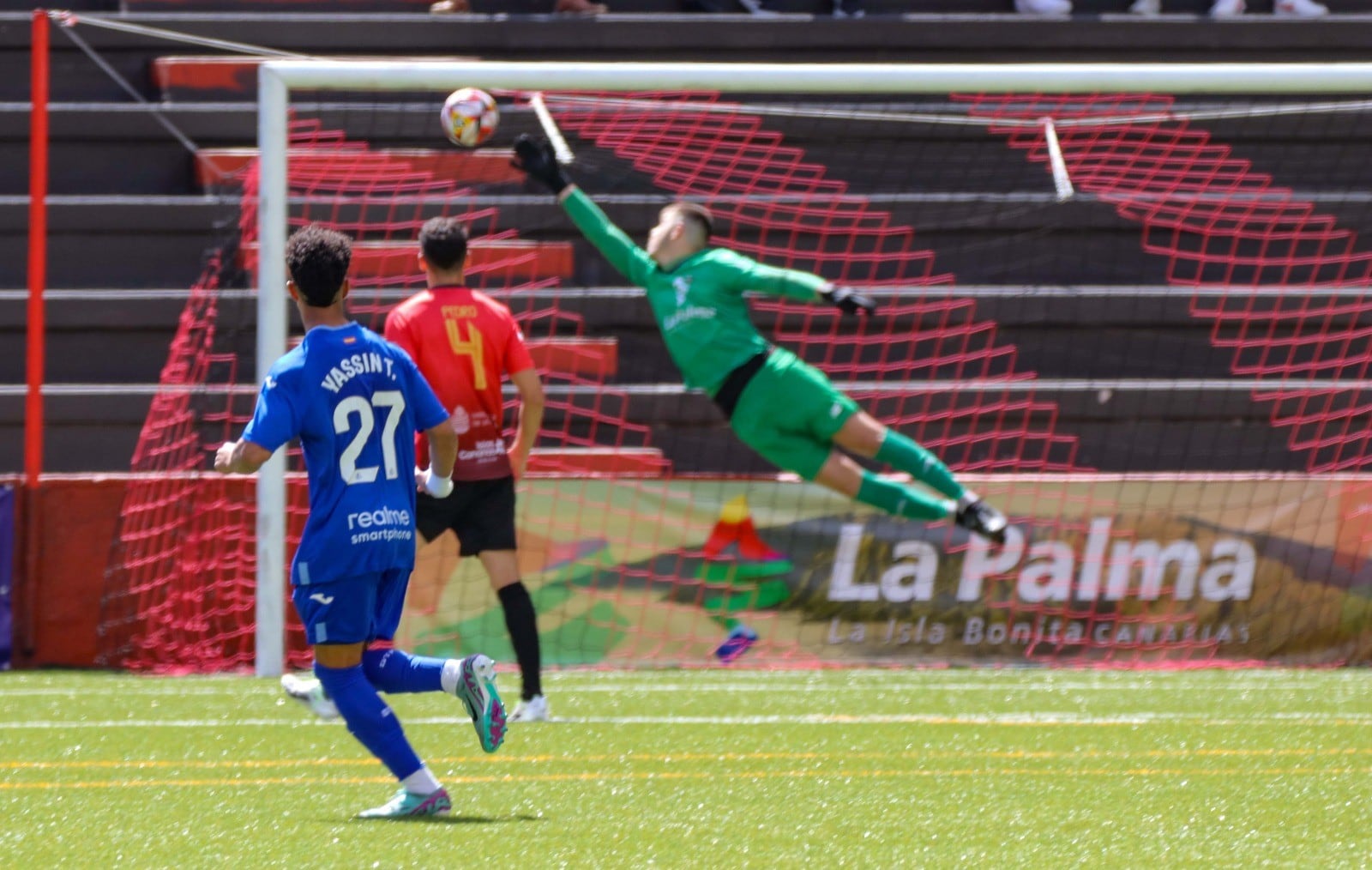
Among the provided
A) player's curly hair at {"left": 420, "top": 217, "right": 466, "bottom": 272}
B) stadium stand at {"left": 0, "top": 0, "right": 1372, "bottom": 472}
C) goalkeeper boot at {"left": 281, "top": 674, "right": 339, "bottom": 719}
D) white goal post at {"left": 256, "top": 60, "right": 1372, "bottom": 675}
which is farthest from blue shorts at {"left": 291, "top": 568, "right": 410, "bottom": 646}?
stadium stand at {"left": 0, "top": 0, "right": 1372, "bottom": 472}

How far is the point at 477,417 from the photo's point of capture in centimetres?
601

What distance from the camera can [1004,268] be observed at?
11039 mm

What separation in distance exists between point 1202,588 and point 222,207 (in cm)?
560

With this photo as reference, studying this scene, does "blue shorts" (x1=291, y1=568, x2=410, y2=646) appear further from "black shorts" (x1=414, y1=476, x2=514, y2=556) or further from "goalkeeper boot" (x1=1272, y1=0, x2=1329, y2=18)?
"goalkeeper boot" (x1=1272, y1=0, x2=1329, y2=18)

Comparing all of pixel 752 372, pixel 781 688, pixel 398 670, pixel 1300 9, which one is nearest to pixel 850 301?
pixel 752 372

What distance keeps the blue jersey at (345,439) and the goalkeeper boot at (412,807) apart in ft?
1.73

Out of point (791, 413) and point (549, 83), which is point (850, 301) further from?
point (549, 83)

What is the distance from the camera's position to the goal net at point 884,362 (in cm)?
775

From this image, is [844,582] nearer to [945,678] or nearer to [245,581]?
[945,678]

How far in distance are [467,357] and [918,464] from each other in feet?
6.91

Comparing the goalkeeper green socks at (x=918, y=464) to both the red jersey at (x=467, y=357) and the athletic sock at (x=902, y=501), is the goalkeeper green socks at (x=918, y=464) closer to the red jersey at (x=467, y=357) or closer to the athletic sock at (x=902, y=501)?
the athletic sock at (x=902, y=501)

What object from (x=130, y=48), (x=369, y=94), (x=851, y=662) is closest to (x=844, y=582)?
(x=851, y=662)

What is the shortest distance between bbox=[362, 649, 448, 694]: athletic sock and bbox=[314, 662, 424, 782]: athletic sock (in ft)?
0.38

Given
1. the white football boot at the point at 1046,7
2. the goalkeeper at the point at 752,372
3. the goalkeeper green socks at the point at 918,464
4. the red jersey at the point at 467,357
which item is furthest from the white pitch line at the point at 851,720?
the white football boot at the point at 1046,7
